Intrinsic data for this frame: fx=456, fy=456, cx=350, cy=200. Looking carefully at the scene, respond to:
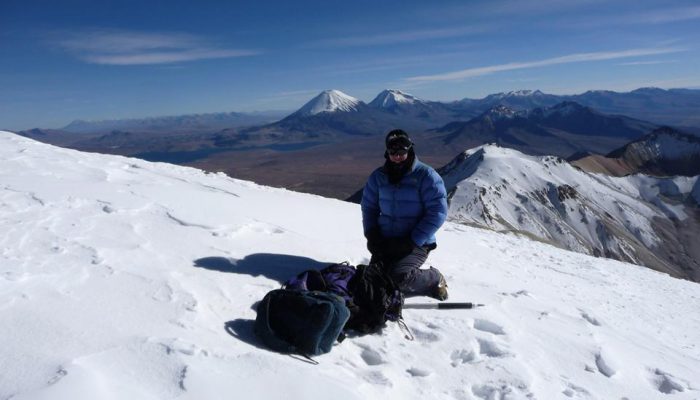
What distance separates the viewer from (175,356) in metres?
4.12

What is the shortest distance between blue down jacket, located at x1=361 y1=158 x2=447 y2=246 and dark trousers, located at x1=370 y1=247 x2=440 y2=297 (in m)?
0.27

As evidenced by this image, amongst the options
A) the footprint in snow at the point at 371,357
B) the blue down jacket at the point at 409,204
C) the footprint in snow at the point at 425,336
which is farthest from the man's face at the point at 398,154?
the footprint in snow at the point at 371,357

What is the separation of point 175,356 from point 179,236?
3.93m

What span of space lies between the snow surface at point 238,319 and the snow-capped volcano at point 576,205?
70574 millimetres

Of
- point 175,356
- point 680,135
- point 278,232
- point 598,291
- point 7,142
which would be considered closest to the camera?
point 175,356

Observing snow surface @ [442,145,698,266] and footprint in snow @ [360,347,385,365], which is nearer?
footprint in snow @ [360,347,385,365]

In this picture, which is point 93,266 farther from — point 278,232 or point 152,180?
point 152,180

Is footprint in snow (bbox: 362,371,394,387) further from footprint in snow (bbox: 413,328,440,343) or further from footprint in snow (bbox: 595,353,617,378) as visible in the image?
footprint in snow (bbox: 595,353,617,378)

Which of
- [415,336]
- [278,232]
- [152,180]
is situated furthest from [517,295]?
[152,180]

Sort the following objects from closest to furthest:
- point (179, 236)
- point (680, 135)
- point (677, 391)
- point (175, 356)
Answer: point (175, 356)
point (677, 391)
point (179, 236)
point (680, 135)

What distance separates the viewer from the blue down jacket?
274 inches

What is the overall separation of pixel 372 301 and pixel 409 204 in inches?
79.9

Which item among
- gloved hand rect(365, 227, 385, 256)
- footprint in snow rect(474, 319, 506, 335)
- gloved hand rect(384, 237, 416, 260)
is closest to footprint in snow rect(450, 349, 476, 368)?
footprint in snow rect(474, 319, 506, 335)

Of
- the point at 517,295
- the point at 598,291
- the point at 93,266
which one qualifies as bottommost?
the point at 598,291
